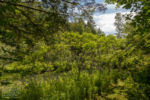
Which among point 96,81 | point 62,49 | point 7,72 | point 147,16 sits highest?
point 147,16

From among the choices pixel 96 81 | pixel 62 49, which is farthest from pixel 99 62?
pixel 62 49

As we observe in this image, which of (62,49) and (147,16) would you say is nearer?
(147,16)

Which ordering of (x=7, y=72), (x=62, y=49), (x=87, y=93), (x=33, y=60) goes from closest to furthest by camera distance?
1. (x=7, y=72)
2. (x=87, y=93)
3. (x=33, y=60)
4. (x=62, y=49)

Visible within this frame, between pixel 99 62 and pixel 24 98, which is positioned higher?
pixel 99 62

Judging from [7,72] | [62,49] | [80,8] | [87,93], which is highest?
[80,8]

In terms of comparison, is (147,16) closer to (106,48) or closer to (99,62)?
(106,48)

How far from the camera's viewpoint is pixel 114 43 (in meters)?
7.25

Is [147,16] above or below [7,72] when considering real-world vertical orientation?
above

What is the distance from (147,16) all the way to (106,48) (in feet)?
16.4

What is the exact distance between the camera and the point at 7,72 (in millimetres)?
1751

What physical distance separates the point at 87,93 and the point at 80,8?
3399mm

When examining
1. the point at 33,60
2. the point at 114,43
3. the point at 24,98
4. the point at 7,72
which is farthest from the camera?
the point at 114,43

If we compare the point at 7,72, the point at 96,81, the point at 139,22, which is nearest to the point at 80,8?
the point at 139,22

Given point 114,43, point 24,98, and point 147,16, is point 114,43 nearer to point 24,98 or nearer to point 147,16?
point 147,16
